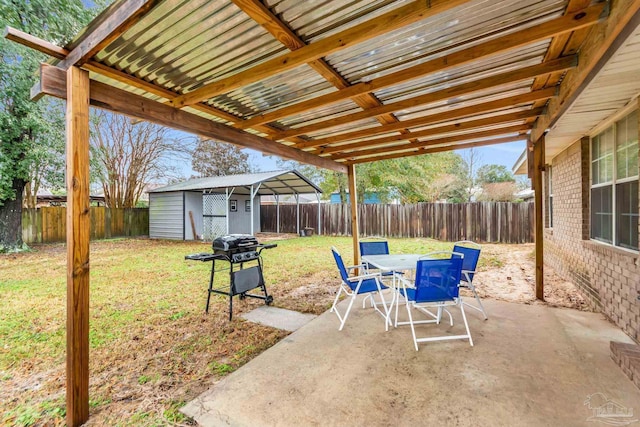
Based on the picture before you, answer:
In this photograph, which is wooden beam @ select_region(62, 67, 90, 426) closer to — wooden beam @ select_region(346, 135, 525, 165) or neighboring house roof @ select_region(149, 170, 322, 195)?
wooden beam @ select_region(346, 135, 525, 165)

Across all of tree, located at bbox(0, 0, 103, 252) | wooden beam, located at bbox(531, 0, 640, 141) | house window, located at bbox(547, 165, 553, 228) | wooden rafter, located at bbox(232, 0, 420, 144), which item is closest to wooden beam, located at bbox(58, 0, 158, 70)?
wooden rafter, located at bbox(232, 0, 420, 144)

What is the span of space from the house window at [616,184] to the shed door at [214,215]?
11.6 meters

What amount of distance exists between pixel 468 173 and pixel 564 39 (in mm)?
24093

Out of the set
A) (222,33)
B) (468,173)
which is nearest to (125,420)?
(222,33)

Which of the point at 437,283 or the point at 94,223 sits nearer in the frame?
the point at 437,283

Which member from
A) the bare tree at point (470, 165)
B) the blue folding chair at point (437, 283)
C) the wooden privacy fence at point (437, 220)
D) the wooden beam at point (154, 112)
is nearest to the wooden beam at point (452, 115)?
the wooden beam at point (154, 112)

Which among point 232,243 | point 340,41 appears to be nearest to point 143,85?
point 340,41

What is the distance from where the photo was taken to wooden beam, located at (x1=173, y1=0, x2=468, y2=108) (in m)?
1.59

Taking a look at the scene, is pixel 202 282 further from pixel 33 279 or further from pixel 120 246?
pixel 120 246

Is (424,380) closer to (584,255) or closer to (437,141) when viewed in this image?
(437,141)

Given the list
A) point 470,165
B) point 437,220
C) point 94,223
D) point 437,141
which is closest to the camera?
point 437,141

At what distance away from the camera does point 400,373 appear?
93.8 inches

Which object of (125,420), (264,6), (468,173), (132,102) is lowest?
(125,420)

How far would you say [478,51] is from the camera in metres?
2.04
